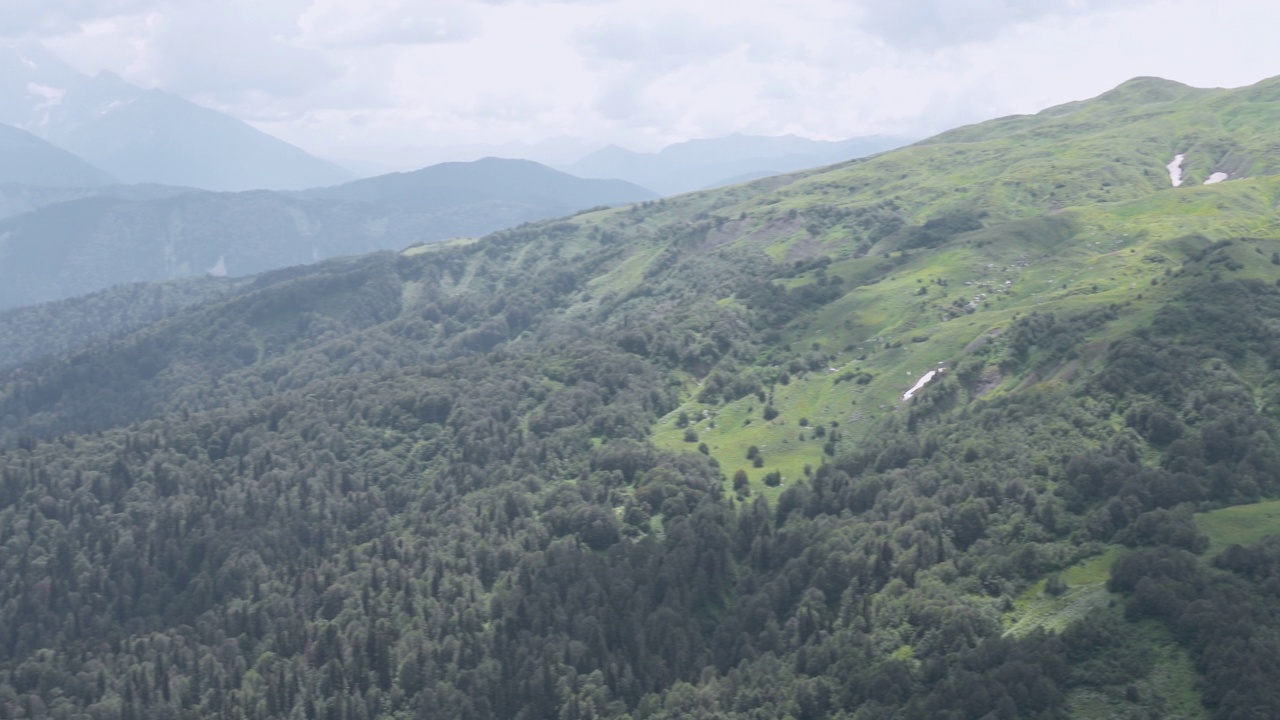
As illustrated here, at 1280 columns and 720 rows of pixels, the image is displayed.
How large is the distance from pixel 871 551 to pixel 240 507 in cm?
12336

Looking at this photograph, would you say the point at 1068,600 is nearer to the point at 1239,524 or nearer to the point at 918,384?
the point at 1239,524

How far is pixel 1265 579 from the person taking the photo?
3656 inches

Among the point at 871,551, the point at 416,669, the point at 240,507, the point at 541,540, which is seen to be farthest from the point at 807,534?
the point at 240,507

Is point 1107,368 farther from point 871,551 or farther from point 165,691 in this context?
point 165,691

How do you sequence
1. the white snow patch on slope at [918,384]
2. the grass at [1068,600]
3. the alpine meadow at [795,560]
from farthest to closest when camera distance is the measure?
the white snow patch on slope at [918,384], the grass at [1068,600], the alpine meadow at [795,560]

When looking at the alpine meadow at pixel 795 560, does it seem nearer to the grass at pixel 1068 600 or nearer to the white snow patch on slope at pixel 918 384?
the grass at pixel 1068 600

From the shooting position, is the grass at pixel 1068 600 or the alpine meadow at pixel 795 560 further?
the grass at pixel 1068 600

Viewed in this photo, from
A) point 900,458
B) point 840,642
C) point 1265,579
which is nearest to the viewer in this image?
point 1265,579

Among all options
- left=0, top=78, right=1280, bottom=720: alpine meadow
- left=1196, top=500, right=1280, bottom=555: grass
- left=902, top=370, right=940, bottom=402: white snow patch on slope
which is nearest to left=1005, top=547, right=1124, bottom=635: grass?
left=0, top=78, right=1280, bottom=720: alpine meadow

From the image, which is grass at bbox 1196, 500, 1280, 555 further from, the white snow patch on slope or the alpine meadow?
the white snow patch on slope

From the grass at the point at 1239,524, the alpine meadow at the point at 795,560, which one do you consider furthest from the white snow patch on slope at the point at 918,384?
the grass at the point at 1239,524

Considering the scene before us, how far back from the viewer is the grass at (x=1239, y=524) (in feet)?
330

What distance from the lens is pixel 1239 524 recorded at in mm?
103438

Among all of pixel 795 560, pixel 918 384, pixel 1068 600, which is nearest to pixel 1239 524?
pixel 1068 600
